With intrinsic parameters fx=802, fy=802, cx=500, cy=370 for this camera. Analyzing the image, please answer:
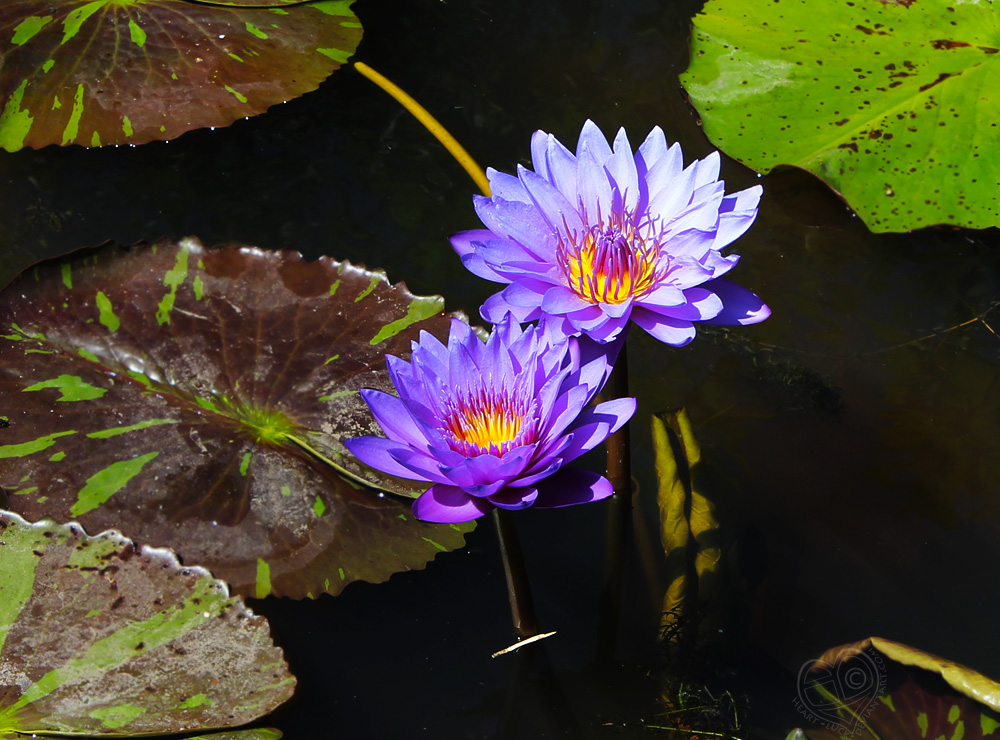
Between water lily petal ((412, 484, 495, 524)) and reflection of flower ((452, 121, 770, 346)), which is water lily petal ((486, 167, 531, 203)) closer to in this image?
reflection of flower ((452, 121, 770, 346))

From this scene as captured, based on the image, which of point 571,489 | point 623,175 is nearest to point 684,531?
point 571,489

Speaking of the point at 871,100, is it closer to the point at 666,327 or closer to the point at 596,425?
the point at 666,327

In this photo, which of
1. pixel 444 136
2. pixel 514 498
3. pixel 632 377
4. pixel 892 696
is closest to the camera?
pixel 514 498

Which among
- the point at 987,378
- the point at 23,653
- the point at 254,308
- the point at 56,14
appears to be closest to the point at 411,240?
Result: the point at 254,308

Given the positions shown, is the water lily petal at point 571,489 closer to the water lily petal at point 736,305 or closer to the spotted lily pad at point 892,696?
the water lily petal at point 736,305

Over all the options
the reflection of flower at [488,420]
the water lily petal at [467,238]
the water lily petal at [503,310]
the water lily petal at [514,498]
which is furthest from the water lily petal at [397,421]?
the water lily petal at [467,238]

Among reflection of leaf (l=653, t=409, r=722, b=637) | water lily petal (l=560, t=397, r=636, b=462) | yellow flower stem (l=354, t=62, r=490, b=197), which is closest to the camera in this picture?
water lily petal (l=560, t=397, r=636, b=462)

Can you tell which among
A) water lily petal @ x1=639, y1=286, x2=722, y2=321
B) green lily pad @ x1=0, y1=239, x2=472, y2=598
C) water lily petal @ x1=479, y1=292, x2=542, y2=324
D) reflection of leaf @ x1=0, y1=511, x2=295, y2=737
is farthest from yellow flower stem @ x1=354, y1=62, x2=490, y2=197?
reflection of leaf @ x1=0, y1=511, x2=295, y2=737
